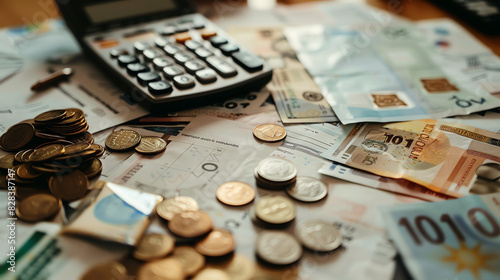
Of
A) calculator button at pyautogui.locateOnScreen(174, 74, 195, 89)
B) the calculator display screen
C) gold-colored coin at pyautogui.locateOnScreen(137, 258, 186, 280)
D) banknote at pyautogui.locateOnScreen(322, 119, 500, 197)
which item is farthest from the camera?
the calculator display screen

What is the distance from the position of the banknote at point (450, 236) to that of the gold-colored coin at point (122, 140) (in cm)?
30

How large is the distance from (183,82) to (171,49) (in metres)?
0.10

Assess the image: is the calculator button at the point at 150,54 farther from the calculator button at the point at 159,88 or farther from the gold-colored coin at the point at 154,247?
the gold-colored coin at the point at 154,247

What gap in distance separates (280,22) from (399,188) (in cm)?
53

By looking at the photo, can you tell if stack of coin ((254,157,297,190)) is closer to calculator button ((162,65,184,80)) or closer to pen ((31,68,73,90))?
calculator button ((162,65,184,80))

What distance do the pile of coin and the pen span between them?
19cm

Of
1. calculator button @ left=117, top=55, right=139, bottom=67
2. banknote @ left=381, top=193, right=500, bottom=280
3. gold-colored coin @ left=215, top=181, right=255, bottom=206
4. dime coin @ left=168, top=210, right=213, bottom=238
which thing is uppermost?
calculator button @ left=117, top=55, right=139, bottom=67

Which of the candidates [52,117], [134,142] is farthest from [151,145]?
[52,117]

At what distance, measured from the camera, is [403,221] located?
39 cm

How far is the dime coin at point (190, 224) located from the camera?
37cm

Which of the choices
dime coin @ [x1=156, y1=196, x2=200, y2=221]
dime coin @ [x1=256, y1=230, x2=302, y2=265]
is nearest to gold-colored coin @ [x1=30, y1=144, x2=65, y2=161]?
dime coin @ [x1=156, y1=196, x2=200, y2=221]

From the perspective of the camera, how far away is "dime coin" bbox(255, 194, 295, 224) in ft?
1.26

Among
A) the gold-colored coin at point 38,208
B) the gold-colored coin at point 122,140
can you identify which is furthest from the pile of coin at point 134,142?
the gold-colored coin at point 38,208

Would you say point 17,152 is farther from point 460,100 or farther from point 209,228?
point 460,100
